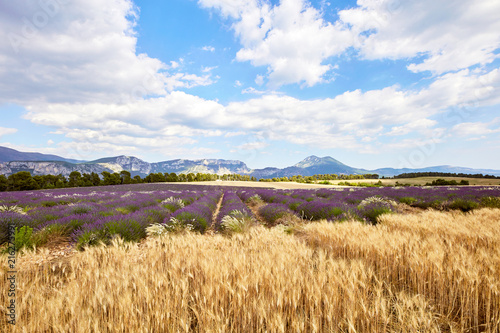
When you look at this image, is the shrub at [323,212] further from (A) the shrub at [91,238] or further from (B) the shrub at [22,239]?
(B) the shrub at [22,239]

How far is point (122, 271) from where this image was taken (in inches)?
85.6

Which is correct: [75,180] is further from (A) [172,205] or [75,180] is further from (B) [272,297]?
(B) [272,297]

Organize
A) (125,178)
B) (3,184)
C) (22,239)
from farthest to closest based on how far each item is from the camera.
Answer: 1. (125,178)
2. (3,184)
3. (22,239)

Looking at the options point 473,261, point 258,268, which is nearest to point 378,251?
point 473,261

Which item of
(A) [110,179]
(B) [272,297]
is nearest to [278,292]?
(B) [272,297]

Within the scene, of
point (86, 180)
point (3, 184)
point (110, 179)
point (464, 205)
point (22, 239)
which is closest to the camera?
point (22, 239)

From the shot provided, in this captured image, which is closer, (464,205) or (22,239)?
(22,239)

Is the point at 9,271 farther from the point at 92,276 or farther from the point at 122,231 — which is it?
the point at 122,231

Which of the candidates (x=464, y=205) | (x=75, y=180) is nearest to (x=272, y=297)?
(x=464, y=205)

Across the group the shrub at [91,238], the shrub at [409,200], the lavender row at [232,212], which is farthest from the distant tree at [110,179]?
the shrub at [409,200]

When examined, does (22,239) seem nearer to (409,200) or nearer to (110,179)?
(409,200)

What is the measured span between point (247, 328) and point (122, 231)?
15.1 ft

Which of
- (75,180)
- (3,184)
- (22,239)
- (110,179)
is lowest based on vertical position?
(3,184)

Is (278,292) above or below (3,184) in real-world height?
above
